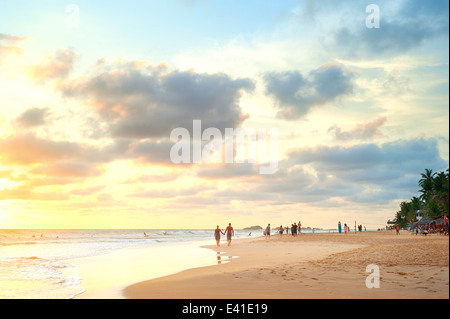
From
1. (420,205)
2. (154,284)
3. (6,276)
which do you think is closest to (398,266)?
(154,284)

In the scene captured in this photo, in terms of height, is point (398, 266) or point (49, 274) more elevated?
point (398, 266)

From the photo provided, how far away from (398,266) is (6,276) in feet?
66.6
